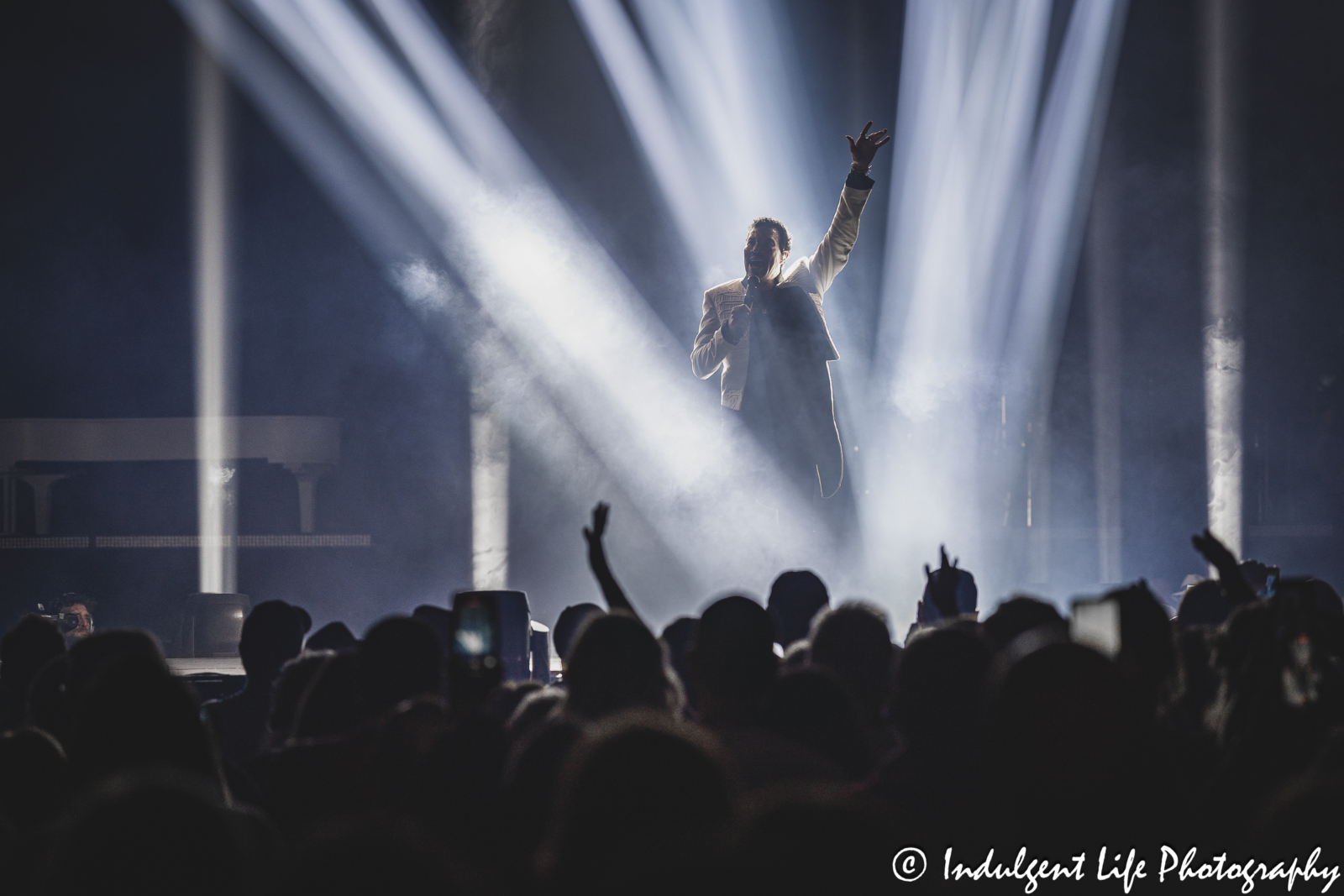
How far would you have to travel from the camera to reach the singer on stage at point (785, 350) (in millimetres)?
4496

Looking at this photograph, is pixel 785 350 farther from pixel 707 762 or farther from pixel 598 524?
pixel 707 762

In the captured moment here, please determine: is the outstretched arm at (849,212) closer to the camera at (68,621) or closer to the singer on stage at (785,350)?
the singer on stage at (785,350)

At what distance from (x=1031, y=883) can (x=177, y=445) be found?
6.96 metres

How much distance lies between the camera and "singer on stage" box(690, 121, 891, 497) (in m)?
4.50

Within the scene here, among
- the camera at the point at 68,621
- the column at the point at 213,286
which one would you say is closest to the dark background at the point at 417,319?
the column at the point at 213,286

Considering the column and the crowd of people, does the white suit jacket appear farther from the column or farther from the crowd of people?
the column

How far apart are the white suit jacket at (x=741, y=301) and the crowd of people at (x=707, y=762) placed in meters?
3.06

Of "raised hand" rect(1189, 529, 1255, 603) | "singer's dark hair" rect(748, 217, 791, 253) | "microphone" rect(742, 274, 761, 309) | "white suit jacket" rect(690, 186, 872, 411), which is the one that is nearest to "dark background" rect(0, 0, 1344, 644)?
"white suit jacket" rect(690, 186, 872, 411)

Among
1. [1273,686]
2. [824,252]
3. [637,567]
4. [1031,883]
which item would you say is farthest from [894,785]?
[637,567]

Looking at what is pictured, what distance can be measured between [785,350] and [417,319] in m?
3.60

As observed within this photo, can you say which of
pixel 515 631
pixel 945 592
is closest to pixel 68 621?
pixel 515 631

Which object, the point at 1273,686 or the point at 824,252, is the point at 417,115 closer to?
the point at 824,252

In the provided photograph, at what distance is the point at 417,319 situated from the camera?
24.2 ft

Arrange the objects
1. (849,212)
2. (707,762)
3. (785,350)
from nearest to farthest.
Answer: (707,762) < (849,212) < (785,350)
